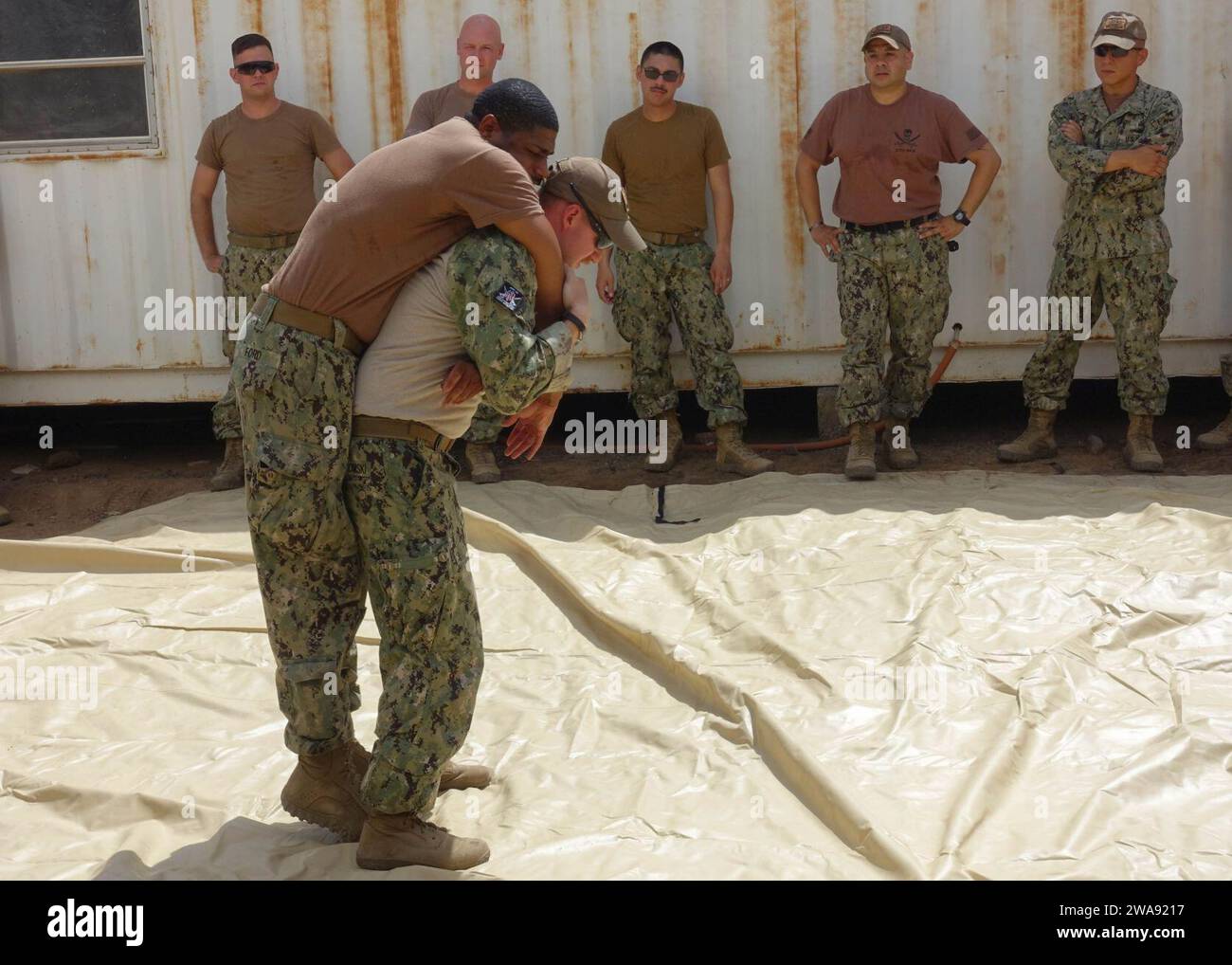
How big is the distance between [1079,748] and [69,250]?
251 inches

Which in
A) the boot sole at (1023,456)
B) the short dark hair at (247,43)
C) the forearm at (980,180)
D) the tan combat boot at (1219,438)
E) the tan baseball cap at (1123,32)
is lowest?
the boot sole at (1023,456)

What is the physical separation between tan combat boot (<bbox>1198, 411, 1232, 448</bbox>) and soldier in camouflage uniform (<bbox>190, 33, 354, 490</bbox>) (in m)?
4.85

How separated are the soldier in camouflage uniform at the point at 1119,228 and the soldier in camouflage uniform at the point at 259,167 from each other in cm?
382

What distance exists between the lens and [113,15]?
7711 millimetres

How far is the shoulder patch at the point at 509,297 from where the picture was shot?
2953 millimetres

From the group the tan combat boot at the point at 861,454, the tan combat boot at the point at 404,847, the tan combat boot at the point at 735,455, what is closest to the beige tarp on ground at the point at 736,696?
the tan combat boot at the point at 404,847

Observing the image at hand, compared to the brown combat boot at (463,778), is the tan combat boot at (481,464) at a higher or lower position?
higher

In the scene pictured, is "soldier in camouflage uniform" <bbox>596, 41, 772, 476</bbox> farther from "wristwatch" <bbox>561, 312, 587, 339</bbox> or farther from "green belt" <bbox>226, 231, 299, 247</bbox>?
"wristwatch" <bbox>561, 312, 587, 339</bbox>

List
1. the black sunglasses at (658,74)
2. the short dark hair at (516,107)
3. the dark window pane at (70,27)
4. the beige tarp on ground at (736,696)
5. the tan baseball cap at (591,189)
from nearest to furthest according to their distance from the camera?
the short dark hair at (516,107), the tan baseball cap at (591,189), the beige tarp on ground at (736,696), the black sunglasses at (658,74), the dark window pane at (70,27)

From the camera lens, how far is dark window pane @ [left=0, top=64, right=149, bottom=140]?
307 inches

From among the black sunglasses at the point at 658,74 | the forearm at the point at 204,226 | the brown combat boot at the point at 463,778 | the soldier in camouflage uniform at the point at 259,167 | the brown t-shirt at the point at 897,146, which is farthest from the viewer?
the forearm at the point at 204,226

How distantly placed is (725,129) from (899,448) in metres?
2.04

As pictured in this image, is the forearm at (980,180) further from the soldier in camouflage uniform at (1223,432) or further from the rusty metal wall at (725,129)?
the soldier in camouflage uniform at (1223,432)
